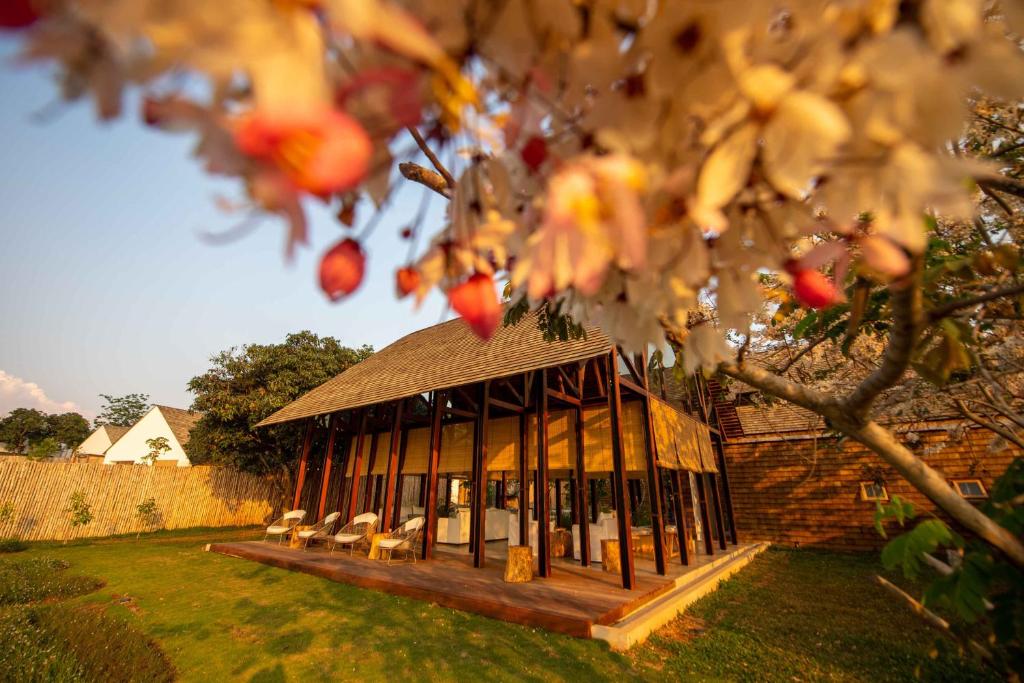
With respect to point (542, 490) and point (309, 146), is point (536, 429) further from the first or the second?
point (309, 146)

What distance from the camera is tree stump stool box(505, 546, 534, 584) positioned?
720cm

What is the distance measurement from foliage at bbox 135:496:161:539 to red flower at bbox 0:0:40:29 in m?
19.6

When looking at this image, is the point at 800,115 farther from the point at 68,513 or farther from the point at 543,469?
the point at 68,513

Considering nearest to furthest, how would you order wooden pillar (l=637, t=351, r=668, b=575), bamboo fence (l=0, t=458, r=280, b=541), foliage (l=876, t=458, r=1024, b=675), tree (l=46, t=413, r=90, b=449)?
foliage (l=876, t=458, r=1024, b=675)
wooden pillar (l=637, t=351, r=668, b=575)
bamboo fence (l=0, t=458, r=280, b=541)
tree (l=46, t=413, r=90, b=449)

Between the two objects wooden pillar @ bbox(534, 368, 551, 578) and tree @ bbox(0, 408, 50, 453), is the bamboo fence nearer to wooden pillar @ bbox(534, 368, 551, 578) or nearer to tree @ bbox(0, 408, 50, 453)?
wooden pillar @ bbox(534, 368, 551, 578)

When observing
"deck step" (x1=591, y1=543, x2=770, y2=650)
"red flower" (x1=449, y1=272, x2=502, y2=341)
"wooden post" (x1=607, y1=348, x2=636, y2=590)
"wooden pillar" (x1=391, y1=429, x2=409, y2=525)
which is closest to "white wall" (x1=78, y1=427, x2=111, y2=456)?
"wooden pillar" (x1=391, y1=429, x2=409, y2=525)

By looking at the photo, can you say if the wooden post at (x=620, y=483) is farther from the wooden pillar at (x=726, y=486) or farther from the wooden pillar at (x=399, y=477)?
the wooden pillar at (x=726, y=486)

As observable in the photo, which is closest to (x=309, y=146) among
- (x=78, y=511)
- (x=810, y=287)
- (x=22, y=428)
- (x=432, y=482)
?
(x=810, y=287)

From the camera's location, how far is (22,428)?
168 feet

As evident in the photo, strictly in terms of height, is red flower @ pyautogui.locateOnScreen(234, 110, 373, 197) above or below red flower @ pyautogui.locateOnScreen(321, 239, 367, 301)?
below

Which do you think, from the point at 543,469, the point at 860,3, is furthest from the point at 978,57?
the point at 543,469

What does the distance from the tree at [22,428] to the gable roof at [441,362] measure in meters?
60.1

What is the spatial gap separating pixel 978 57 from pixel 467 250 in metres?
0.69

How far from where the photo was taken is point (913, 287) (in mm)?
914
